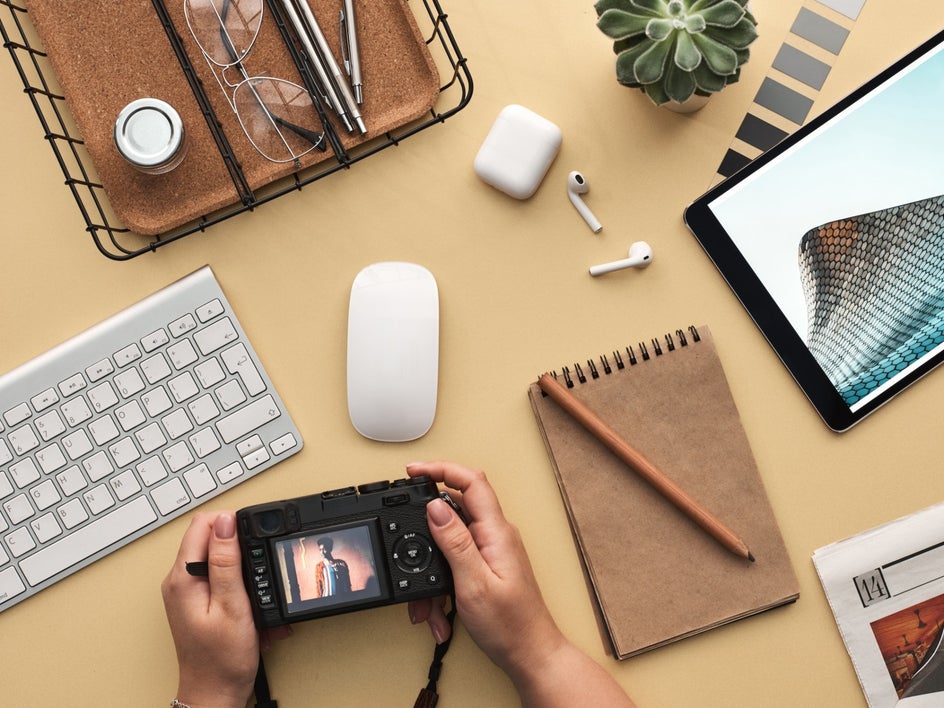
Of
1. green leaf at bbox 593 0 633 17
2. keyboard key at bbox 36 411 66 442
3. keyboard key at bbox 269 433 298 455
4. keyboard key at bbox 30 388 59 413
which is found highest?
green leaf at bbox 593 0 633 17

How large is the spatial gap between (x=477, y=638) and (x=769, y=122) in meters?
0.57

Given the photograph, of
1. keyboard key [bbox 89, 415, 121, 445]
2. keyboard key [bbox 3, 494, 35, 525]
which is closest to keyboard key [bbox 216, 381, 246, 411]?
keyboard key [bbox 89, 415, 121, 445]

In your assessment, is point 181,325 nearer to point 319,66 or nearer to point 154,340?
point 154,340

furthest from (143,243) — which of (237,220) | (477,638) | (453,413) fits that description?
(477,638)

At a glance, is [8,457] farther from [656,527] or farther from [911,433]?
[911,433]

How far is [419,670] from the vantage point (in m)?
0.72

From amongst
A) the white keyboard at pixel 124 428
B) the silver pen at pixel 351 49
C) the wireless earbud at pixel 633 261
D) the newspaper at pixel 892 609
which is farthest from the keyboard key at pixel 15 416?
the newspaper at pixel 892 609

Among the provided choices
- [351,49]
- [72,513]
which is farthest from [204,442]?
[351,49]

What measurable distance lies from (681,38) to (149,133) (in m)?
0.47

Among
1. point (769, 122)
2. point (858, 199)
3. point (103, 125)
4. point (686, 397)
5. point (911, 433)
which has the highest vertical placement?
point (103, 125)

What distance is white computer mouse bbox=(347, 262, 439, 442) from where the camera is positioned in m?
0.68

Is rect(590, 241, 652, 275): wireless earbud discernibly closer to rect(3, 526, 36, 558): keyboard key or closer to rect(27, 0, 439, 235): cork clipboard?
rect(27, 0, 439, 235): cork clipboard

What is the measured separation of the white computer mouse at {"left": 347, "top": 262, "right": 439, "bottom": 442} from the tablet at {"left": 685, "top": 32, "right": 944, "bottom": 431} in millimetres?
279

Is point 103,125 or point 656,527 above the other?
point 103,125
